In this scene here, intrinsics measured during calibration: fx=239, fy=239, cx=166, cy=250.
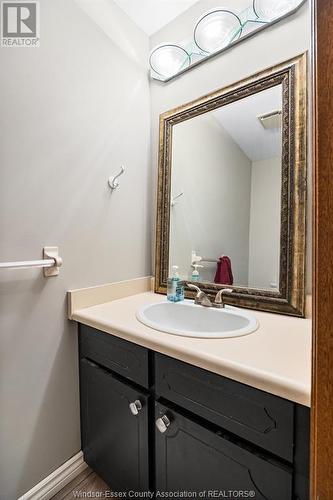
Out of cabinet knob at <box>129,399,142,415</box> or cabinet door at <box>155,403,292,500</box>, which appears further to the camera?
cabinet knob at <box>129,399,142,415</box>

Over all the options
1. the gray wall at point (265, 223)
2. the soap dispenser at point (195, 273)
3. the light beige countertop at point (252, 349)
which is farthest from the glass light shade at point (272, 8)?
the light beige countertop at point (252, 349)

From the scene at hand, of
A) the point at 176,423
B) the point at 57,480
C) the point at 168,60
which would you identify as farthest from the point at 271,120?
the point at 57,480

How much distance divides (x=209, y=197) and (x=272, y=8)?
2.82 feet

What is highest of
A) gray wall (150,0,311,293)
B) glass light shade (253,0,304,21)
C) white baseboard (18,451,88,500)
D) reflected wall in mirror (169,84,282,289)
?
glass light shade (253,0,304,21)

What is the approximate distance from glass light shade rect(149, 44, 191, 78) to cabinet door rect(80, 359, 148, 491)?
1.66m

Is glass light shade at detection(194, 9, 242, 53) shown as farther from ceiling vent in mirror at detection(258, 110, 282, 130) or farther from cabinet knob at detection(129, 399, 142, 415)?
cabinet knob at detection(129, 399, 142, 415)

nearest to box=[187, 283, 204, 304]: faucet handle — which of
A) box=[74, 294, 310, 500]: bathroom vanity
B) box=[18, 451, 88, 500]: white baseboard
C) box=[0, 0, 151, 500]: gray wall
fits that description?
box=[74, 294, 310, 500]: bathroom vanity

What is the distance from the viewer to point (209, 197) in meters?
1.33

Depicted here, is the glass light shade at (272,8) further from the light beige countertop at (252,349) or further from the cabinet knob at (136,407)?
the cabinet knob at (136,407)

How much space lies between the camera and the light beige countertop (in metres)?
0.60

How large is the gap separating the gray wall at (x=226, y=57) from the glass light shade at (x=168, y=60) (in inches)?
2.1

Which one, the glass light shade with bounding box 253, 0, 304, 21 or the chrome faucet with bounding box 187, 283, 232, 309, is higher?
the glass light shade with bounding box 253, 0, 304, 21

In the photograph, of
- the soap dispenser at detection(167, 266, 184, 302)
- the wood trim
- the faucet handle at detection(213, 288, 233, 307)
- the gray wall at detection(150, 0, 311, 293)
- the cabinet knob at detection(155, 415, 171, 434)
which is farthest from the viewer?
the soap dispenser at detection(167, 266, 184, 302)

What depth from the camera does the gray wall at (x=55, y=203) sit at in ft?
3.15
